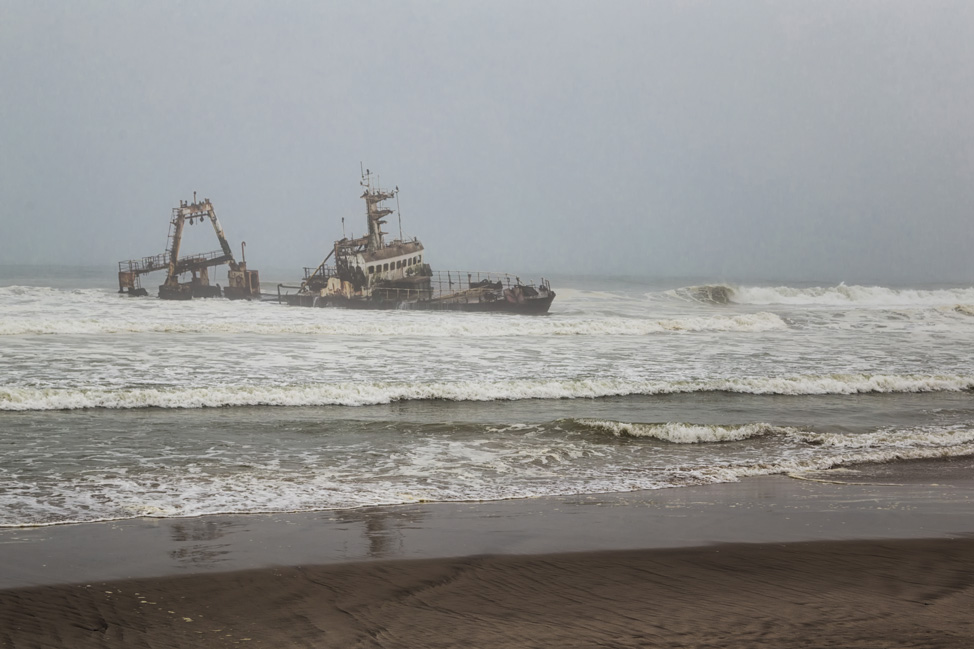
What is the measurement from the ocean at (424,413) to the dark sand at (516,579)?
0.89 metres

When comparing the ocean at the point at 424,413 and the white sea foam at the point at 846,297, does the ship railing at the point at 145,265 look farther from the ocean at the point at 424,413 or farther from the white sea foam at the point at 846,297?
the white sea foam at the point at 846,297

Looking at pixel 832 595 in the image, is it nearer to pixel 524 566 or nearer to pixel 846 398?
pixel 524 566

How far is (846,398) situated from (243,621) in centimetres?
1231

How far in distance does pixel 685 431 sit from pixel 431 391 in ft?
15.6

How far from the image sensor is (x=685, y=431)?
30.1 ft

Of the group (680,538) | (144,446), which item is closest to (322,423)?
(144,446)

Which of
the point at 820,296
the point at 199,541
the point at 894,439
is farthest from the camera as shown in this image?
the point at 820,296

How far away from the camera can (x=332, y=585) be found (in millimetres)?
3635

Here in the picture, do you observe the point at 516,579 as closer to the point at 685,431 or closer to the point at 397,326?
the point at 685,431

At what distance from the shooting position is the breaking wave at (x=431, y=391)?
35.6ft

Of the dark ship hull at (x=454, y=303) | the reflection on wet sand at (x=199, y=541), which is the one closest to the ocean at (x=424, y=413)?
the reflection on wet sand at (x=199, y=541)

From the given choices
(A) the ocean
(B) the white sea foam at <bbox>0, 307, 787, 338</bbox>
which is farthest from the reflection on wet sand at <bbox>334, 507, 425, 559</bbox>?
(B) the white sea foam at <bbox>0, 307, 787, 338</bbox>

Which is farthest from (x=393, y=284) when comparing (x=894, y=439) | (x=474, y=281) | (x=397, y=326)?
(x=894, y=439)

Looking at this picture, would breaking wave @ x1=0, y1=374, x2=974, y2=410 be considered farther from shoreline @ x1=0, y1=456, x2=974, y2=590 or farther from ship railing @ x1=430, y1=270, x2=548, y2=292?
ship railing @ x1=430, y1=270, x2=548, y2=292
